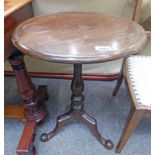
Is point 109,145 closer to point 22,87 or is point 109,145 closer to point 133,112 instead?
point 133,112

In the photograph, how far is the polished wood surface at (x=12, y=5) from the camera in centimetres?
101

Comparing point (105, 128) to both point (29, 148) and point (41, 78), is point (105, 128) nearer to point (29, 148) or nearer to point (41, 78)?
point (29, 148)

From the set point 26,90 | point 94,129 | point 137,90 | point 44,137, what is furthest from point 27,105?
point 137,90

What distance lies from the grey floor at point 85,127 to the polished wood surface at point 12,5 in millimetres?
748

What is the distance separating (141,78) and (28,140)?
73 centimetres

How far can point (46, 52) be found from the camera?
755 millimetres

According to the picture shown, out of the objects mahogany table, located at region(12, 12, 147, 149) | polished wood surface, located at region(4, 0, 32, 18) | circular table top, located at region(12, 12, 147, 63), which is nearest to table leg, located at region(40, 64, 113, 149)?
mahogany table, located at region(12, 12, 147, 149)

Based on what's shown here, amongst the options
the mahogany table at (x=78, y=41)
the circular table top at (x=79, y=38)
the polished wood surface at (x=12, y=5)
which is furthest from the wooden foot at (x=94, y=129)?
the polished wood surface at (x=12, y=5)

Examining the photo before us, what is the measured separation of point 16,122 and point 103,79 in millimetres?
830

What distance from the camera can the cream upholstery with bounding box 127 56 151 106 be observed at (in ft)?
3.08

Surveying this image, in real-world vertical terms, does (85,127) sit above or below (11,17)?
below

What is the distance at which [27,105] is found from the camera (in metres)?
1.27

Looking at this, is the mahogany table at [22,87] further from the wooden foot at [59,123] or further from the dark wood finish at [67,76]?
the dark wood finish at [67,76]

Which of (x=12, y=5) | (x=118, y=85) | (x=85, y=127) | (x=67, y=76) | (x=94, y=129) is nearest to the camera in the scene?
(x=12, y=5)
